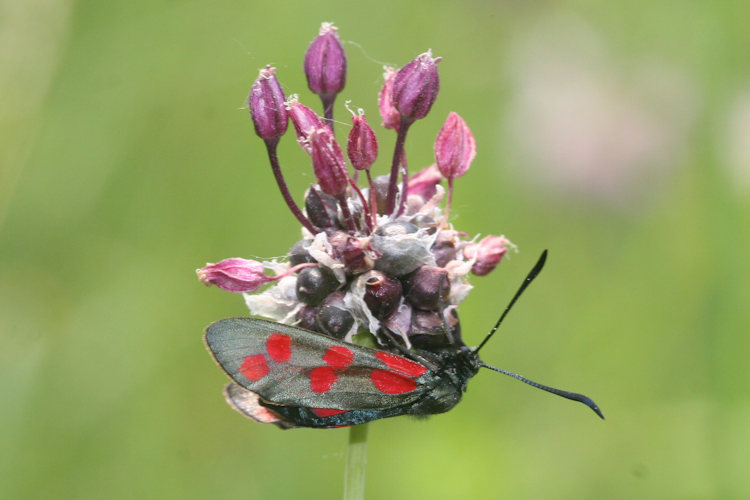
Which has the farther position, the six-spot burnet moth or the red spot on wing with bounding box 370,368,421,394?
the red spot on wing with bounding box 370,368,421,394

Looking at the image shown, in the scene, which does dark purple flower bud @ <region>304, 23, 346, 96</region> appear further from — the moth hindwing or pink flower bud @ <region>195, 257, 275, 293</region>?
the moth hindwing

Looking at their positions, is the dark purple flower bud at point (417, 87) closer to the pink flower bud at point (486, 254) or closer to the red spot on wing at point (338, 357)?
the pink flower bud at point (486, 254)

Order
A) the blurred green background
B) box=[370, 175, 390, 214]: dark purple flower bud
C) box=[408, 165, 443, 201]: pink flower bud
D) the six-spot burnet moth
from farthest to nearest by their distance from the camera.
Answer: the blurred green background
box=[408, 165, 443, 201]: pink flower bud
box=[370, 175, 390, 214]: dark purple flower bud
the six-spot burnet moth

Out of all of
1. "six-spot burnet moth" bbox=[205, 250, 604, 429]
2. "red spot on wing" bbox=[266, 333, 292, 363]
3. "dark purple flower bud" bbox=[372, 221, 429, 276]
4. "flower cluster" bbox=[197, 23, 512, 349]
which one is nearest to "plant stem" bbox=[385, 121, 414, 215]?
"flower cluster" bbox=[197, 23, 512, 349]

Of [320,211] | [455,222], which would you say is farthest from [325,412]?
[455,222]

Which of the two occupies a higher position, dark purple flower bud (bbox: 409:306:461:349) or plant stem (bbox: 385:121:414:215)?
plant stem (bbox: 385:121:414:215)
